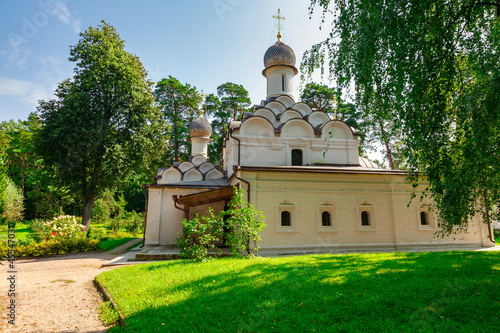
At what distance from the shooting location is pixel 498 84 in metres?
4.62

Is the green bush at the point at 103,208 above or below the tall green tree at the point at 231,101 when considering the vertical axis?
below

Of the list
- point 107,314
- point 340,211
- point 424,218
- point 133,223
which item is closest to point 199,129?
point 133,223

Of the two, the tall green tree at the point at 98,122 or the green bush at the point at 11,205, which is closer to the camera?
the tall green tree at the point at 98,122

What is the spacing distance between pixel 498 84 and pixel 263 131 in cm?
1009

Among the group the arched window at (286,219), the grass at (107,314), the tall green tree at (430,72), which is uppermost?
the tall green tree at (430,72)

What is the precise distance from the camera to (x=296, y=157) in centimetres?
1426

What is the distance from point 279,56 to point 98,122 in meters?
12.1

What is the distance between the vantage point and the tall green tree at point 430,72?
15.0 feet

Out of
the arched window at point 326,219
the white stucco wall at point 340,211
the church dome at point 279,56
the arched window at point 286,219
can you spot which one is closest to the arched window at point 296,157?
the white stucco wall at point 340,211

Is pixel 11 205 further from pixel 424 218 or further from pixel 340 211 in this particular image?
pixel 424 218

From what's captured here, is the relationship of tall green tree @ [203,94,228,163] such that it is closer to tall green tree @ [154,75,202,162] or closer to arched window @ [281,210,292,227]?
tall green tree @ [154,75,202,162]

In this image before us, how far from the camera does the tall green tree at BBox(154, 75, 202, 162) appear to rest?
2916 cm

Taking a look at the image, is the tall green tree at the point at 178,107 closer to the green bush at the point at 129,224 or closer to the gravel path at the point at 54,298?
the green bush at the point at 129,224

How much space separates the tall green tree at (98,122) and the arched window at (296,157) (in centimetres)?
1009
